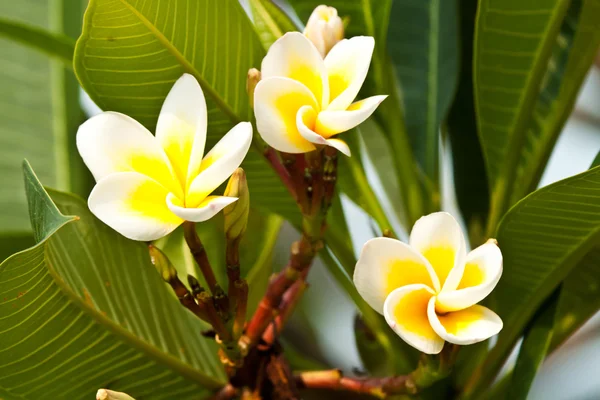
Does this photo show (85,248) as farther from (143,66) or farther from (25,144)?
(25,144)

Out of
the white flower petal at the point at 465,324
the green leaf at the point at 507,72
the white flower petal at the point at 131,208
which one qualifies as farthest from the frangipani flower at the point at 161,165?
the green leaf at the point at 507,72

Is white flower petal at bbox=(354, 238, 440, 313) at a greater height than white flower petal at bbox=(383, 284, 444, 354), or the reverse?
white flower petal at bbox=(354, 238, 440, 313)

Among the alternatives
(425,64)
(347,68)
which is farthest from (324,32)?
(425,64)

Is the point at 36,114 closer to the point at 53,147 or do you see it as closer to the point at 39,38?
the point at 53,147

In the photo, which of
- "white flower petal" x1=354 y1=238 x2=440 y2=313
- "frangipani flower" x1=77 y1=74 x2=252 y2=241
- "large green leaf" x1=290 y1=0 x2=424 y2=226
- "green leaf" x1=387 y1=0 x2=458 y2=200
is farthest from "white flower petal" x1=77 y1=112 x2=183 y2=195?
"green leaf" x1=387 y1=0 x2=458 y2=200

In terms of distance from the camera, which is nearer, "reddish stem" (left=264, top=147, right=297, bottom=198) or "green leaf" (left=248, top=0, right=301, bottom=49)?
"reddish stem" (left=264, top=147, right=297, bottom=198)

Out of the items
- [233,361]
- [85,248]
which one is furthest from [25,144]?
[233,361]

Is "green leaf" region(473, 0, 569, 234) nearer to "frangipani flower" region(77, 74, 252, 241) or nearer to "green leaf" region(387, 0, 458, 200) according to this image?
"green leaf" region(387, 0, 458, 200)

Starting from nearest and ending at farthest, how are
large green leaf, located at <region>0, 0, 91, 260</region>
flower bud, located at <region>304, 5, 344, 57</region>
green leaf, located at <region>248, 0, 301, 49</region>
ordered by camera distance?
flower bud, located at <region>304, 5, 344, 57</region> → green leaf, located at <region>248, 0, 301, 49</region> → large green leaf, located at <region>0, 0, 91, 260</region>
